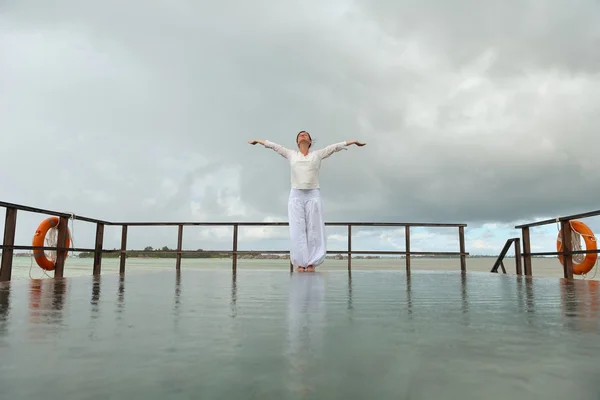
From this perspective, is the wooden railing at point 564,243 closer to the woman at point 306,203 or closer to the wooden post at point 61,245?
the woman at point 306,203

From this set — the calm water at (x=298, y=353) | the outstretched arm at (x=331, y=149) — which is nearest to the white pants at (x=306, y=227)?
the outstretched arm at (x=331, y=149)

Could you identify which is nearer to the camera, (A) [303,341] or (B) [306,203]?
(A) [303,341]

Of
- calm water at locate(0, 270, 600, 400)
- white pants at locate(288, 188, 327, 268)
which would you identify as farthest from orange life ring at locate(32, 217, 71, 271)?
calm water at locate(0, 270, 600, 400)

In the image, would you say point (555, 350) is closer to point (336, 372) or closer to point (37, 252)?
point (336, 372)

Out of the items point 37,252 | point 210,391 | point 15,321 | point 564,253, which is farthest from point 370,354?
point 37,252

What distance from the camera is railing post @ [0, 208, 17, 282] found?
3.91 meters

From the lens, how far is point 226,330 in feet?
3.60

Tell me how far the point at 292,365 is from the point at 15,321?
998 mm

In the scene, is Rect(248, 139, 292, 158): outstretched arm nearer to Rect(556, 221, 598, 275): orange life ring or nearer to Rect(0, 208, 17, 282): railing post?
Rect(0, 208, 17, 282): railing post

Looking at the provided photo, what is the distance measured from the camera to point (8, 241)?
3.98 metres

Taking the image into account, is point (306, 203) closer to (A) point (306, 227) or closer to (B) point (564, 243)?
(A) point (306, 227)

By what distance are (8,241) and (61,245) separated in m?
1.23

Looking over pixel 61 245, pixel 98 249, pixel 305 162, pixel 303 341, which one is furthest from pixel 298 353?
pixel 98 249

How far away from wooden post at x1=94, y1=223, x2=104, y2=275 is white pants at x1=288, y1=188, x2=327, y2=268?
9.35ft
